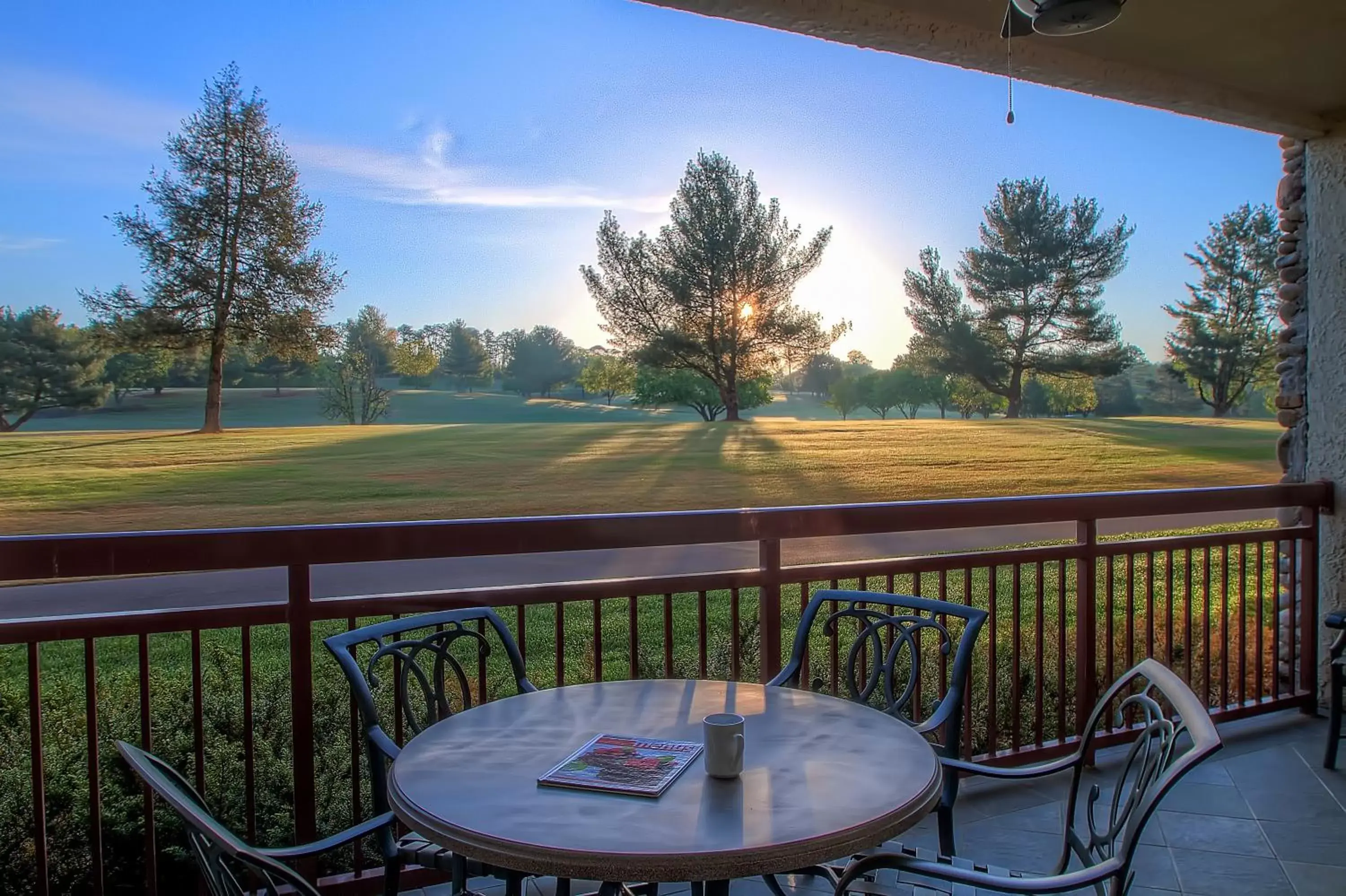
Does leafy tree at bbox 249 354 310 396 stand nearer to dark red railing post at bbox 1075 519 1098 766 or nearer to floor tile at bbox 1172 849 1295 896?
dark red railing post at bbox 1075 519 1098 766

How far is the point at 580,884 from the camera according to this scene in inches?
82.4

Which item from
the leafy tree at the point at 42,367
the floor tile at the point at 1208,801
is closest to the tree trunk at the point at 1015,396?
the floor tile at the point at 1208,801

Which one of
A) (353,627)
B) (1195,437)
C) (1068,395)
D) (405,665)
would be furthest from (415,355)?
(1195,437)

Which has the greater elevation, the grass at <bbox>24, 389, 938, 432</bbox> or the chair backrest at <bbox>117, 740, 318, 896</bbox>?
the grass at <bbox>24, 389, 938, 432</bbox>

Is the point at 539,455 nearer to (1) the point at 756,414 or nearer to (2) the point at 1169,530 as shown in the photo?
(1) the point at 756,414

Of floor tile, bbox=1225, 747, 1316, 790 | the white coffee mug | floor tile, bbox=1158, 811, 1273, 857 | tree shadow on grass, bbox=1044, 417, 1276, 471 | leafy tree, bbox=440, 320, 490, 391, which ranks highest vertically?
leafy tree, bbox=440, 320, 490, 391

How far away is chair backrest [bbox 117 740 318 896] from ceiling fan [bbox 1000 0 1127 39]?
2.20m

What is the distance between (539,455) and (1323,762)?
216 inches

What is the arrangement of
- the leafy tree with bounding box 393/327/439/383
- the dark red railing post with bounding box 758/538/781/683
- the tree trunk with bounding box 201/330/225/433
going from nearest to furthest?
the dark red railing post with bounding box 758/538/781/683
the tree trunk with bounding box 201/330/225/433
the leafy tree with bounding box 393/327/439/383

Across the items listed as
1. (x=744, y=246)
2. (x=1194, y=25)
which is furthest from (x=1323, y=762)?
(x=744, y=246)

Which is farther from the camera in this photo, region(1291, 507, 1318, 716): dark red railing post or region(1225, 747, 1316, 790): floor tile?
region(1291, 507, 1318, 716): dark red railing post

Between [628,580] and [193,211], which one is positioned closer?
[628,580]

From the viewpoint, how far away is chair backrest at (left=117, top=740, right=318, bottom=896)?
2.79 feet

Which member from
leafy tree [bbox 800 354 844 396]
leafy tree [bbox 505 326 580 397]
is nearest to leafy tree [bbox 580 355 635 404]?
leafy tree [bbox 505 326 580 397]
